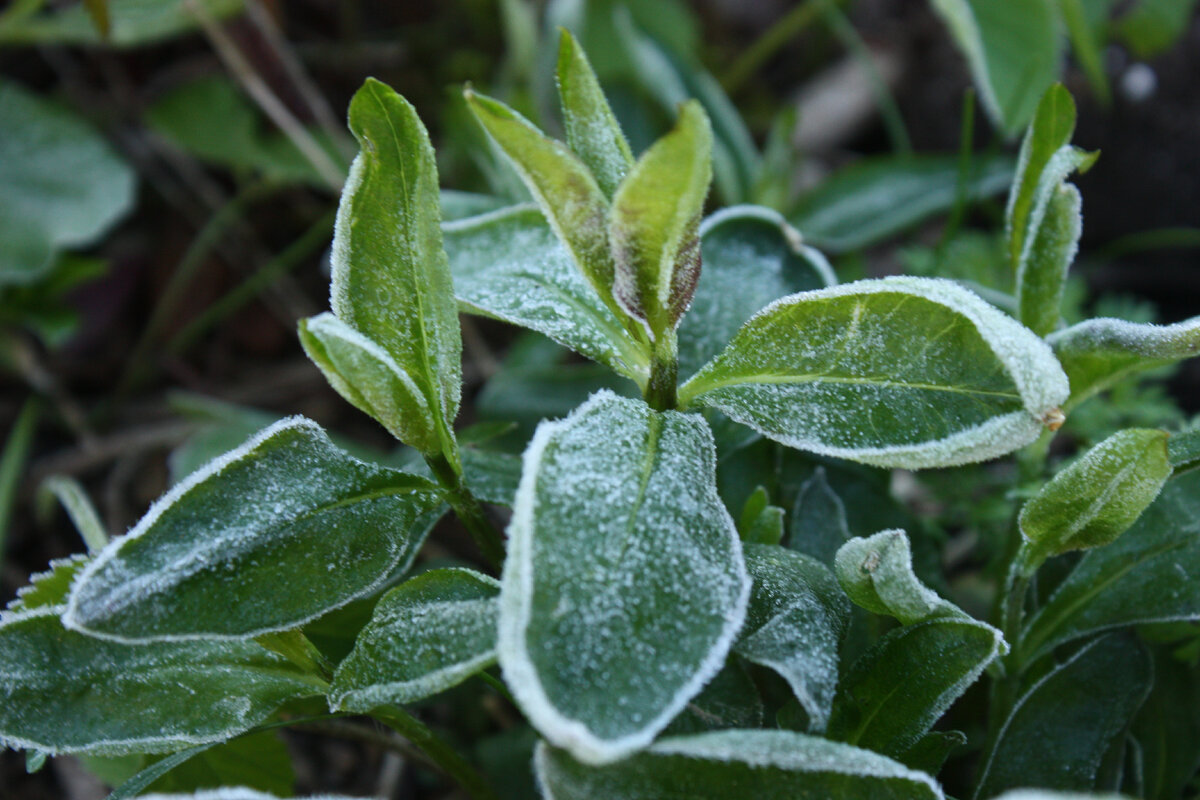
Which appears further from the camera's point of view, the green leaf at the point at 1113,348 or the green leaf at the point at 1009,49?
the green leaf at the point at 1009,49

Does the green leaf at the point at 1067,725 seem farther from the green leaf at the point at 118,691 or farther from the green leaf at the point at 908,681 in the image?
the green leaf at the point at 118,691

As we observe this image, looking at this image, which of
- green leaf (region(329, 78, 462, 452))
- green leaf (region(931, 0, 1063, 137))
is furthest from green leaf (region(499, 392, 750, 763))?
green leaf (region(931, 0, 1063, 137))

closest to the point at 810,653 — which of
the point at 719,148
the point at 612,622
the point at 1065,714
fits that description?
the point at 612,622

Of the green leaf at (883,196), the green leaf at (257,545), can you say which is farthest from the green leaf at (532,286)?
the green leaf at (883,196)

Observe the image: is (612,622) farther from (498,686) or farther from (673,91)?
(673,91)

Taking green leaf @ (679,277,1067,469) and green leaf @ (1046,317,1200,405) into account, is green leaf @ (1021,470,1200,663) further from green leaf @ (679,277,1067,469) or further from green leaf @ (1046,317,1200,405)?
green leaf @ (679,277,1067,469)

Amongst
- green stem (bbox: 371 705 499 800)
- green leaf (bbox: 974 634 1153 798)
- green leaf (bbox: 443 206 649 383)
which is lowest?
green stem (bbox: 371 705 499 800)

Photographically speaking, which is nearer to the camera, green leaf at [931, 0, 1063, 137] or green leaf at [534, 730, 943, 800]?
green leaf at [534, 730, 943, 800]
